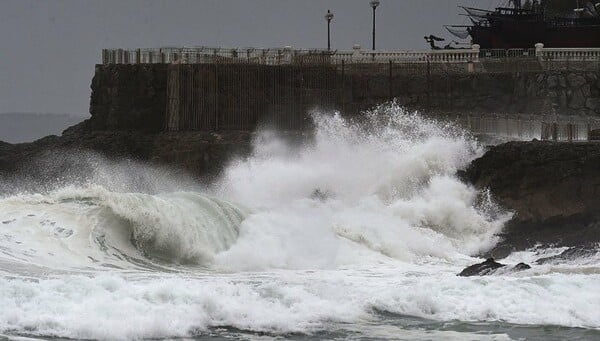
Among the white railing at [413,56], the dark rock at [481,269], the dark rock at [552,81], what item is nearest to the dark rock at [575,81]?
the dark rock at [552,81]

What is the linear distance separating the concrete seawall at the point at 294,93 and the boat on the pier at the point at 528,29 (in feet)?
17.6

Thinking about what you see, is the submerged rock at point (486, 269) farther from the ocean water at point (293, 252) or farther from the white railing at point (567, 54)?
the white railing at point (567, 54)

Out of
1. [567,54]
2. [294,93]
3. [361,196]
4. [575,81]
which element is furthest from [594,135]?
[294,93]

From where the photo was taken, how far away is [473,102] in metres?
40.8

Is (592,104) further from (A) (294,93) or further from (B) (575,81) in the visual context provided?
(A) (294,93)

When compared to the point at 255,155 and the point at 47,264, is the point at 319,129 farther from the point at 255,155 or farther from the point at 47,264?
the point at 47,264

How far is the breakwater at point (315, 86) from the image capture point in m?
38.5

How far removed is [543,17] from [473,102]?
8405mm

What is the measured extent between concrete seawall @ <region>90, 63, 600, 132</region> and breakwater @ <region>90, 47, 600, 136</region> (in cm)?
3

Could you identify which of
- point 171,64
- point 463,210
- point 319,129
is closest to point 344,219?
point 463,210

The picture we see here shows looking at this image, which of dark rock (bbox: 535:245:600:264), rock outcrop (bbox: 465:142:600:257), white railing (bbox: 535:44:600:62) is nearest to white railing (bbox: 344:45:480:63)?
white railing (bbox: 535:44:600:62)

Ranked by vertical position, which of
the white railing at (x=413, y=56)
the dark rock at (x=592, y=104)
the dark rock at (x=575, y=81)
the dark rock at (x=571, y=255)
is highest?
the white railing at (x=413, y=56)

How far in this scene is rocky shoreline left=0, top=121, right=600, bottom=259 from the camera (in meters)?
30.5

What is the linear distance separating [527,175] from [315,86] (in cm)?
953
